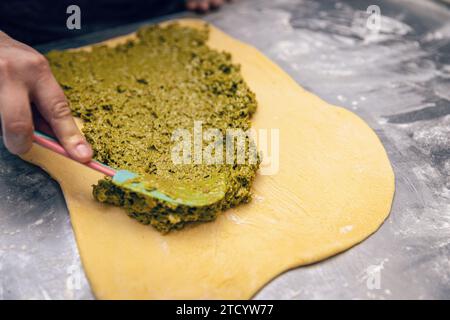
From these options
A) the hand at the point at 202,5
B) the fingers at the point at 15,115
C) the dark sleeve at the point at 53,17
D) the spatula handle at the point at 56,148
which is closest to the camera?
the fingers at the point at 15,115

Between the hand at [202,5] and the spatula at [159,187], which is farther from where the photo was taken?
the hand at [202,5]

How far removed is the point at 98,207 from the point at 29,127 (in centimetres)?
44

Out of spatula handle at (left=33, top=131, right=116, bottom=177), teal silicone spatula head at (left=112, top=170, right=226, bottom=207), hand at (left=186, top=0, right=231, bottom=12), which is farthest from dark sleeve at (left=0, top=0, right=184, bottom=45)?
teal silicone spatula head at (left=112, top=170, right=226, bottom=207)

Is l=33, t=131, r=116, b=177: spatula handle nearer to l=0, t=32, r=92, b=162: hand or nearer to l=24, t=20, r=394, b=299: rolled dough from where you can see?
l=0, t=32, r=92, b=162: hand

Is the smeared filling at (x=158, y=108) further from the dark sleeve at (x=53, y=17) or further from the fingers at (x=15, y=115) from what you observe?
the dark sleeve at (x=53, y=17)

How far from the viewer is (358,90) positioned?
2.45 m

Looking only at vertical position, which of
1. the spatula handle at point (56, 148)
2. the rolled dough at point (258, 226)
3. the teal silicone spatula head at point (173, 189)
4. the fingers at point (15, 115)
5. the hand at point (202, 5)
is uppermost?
the hand at point (202, 5)

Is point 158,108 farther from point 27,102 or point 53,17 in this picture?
point 53,17

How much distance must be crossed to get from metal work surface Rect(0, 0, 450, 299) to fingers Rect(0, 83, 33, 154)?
0.39m

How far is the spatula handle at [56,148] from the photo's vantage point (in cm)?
162

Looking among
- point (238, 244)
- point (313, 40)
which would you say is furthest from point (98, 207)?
point (313, 40)

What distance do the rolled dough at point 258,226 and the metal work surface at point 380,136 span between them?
65mm

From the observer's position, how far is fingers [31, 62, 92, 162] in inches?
64.3

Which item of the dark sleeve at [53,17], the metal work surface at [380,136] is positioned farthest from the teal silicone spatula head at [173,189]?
the dark sleeve at [53,17]
